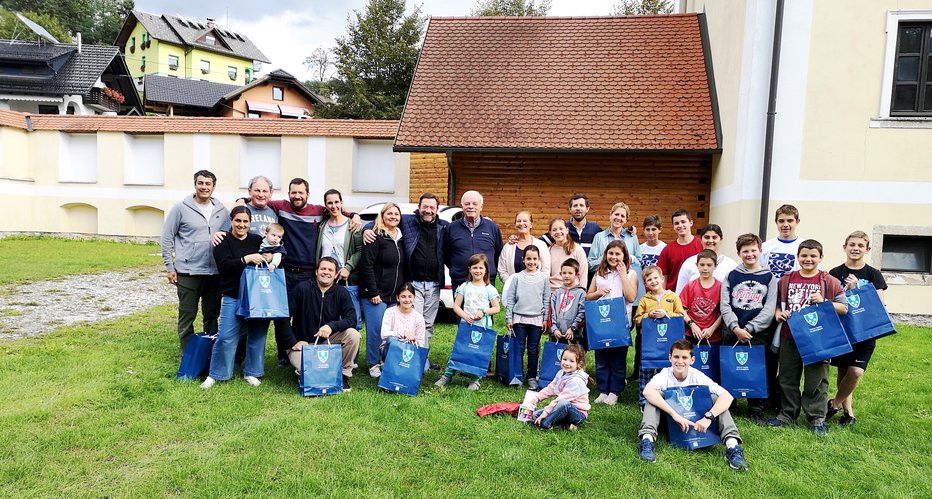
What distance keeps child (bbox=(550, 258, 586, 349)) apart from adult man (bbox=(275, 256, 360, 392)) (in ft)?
6.56

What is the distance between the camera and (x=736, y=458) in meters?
3.98

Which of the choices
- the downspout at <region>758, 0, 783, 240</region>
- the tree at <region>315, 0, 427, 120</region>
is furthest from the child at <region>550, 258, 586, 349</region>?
the tree at <region>315, 0, 427, 120</region>

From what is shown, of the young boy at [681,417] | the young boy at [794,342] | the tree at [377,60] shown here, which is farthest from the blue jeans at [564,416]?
the tree at [377,60]

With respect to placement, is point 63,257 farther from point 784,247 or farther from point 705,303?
point 784,247

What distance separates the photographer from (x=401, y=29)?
32094 millimetres

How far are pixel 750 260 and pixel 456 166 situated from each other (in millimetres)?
8732

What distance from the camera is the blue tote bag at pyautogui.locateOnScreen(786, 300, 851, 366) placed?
4500 mm

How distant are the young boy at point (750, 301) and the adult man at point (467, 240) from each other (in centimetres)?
227

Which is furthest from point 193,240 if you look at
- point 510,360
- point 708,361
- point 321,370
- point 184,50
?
point 184,50

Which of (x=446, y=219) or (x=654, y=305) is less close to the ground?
(x=446, y=219)

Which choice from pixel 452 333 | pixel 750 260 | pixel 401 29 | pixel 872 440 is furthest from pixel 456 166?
pixel 401 29

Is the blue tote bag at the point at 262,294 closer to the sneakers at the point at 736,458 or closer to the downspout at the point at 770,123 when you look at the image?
the sneakers at the point at 736,458

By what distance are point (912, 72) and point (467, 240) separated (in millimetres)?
8832

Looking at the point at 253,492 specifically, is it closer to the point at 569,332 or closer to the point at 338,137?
the point at 569,332
